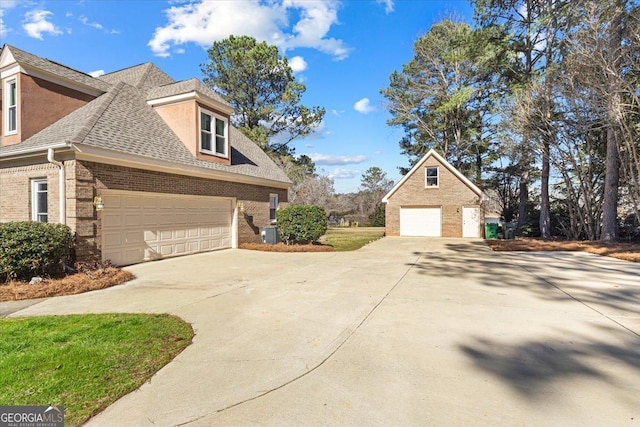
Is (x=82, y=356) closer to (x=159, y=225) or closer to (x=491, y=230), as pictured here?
(x=159, y=225)

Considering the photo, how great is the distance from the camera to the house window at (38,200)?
916 centimetres

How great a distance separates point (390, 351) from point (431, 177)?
20.6m

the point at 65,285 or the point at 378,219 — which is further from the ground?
the point at 378,219

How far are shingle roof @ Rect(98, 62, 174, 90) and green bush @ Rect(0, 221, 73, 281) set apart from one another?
8.36m

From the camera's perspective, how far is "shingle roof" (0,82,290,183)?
8961 mm

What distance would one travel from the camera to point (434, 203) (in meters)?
22.3

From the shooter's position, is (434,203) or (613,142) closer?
(613,142)

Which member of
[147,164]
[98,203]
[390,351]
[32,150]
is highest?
[32,150]

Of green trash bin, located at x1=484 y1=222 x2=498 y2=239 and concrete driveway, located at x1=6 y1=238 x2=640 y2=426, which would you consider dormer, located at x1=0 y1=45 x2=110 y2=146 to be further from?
green trash bin, located at x1=484 y1=222 x2=498 y2=239

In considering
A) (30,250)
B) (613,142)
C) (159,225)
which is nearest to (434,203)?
(613,142)

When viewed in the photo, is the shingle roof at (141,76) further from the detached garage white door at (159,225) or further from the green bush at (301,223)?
the green bush at (301,223)

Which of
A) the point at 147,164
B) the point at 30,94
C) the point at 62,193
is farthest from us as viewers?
the point at 147,164

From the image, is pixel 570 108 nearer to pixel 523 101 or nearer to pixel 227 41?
pixel 523 101

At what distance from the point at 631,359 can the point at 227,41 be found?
2629 centimetres
